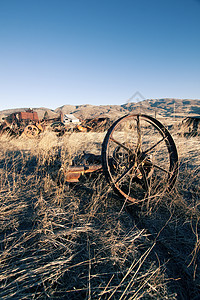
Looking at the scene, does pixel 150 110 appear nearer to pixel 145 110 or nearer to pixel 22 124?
pixel 145 110

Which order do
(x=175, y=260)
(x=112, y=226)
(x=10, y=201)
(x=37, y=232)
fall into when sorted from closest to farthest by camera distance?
(x=175, y=260) < (x=37, y=232) < (x=112, y=226) < (x=10, y=201)

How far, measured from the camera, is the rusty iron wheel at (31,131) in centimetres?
858

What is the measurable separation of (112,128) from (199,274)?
195 cm

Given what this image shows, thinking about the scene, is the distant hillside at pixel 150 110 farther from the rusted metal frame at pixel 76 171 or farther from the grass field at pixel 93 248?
the grass field at pixel 93 248

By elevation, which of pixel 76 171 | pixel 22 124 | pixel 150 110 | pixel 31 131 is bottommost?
pixel 76 171

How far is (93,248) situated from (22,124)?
1123cm

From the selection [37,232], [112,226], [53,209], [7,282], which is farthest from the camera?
[53,209]

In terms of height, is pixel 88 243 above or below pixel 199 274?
above

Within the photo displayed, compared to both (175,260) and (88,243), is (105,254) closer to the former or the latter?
(88,243)

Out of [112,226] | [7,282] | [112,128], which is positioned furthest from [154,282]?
[112,128]

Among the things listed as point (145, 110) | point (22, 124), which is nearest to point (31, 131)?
point (22, 124)

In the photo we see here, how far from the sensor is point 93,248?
63.7 inches

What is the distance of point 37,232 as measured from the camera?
175 centimetres

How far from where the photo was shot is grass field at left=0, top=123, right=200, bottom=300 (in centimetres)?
124
